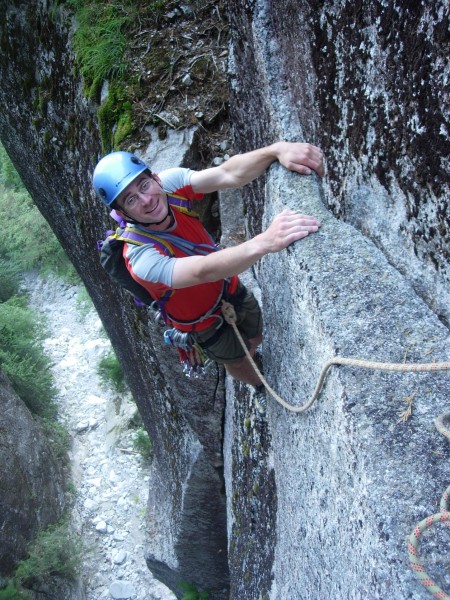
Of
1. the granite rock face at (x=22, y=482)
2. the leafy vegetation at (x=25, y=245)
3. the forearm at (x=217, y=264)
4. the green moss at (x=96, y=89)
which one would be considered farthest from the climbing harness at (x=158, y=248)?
the leafy vegetation at (x=25, y=245)

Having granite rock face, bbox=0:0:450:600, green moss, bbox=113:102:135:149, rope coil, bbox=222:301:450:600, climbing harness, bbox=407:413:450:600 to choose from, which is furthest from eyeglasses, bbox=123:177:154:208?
green moss, bbox=113:102:135:149

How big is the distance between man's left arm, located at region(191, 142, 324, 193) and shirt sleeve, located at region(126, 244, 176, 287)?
1.95 feet

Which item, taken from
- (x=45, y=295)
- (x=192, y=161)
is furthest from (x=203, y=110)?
(x=45, y=295)

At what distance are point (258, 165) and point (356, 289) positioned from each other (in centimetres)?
114

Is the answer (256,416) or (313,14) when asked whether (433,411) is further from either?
(256,416)

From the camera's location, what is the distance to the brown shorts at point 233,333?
3424 mm

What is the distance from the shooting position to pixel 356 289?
211cm

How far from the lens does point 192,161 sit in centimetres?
438

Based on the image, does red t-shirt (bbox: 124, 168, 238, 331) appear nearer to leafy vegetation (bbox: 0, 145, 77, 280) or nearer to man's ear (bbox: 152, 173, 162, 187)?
man's ear (bbox: 152, 173, 162, 187)

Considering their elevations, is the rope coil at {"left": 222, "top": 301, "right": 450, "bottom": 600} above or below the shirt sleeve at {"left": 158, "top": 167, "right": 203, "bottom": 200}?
below

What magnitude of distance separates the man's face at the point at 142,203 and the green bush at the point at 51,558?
776cm

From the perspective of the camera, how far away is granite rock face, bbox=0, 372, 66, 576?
8555 mm

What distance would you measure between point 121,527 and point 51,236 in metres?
10.4

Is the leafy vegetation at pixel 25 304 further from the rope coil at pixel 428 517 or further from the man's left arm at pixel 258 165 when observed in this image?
the rope coil at pixel 428 517
